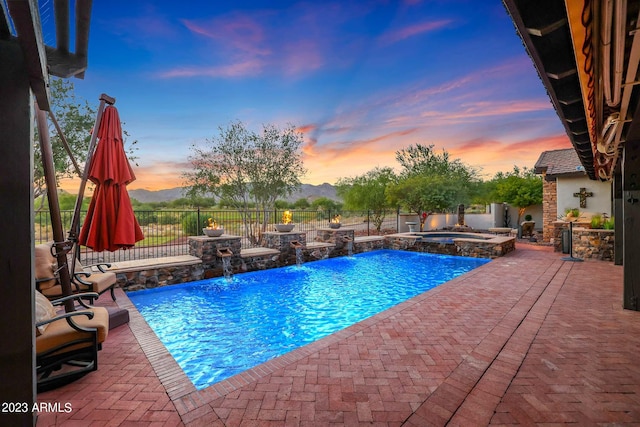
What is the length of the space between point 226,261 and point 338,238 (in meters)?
4.88

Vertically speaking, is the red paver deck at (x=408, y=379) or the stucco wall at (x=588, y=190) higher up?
the stucco wall at (x=588, y=190)

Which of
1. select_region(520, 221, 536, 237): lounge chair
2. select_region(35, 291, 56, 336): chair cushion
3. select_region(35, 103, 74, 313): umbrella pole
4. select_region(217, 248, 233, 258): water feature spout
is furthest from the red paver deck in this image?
select_region(520, 221, 536, 237): lounge chair

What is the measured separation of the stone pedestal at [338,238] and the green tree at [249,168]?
2586mm

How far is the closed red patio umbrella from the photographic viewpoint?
136 inches

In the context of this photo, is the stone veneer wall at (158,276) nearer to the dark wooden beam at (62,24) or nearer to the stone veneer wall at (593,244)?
the dark wooden beam at (62,24)

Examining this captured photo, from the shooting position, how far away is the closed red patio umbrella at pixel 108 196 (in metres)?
3.46

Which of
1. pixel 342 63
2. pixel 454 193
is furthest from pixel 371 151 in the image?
pixel 342 63

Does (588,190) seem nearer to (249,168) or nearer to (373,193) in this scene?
(373,193)

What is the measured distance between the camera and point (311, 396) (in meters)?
2.47

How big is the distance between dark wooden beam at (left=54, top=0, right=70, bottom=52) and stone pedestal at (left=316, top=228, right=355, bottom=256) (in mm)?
9460

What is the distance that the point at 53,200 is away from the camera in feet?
9.26

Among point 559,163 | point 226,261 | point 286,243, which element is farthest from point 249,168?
point 559,163

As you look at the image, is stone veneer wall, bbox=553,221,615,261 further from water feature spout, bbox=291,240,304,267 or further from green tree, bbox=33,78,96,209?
green tree, bbox=33,78,96,209

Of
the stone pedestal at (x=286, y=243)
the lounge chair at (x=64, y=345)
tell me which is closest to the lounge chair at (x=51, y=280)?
the lounge chair at (x=64, y=345)
